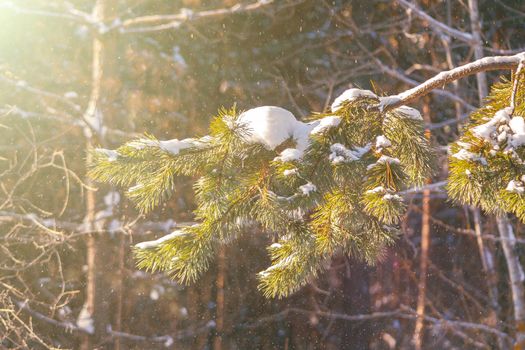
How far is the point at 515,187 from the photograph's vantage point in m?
1.52

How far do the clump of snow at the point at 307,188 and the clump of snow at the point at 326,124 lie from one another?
0.54ft

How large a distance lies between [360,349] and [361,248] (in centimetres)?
944

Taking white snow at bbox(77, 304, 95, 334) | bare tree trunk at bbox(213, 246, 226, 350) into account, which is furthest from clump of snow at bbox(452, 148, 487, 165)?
bare tree trunk at bbox(213, 246, 226, 350)

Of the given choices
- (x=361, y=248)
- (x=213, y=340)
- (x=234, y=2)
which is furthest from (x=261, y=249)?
(x=361, y=248)

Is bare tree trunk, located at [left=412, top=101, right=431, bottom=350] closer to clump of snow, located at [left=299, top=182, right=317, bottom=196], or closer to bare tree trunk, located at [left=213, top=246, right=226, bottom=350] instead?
bare tree trunk, located at [left=213, top=246, right=226, bottom=350]

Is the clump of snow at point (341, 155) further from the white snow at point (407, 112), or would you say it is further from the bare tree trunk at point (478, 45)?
the bare tree trunk at point (478, 45)

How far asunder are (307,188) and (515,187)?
1.70 feet

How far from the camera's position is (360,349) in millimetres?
10984

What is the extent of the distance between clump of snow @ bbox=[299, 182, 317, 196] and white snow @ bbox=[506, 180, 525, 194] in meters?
0.49

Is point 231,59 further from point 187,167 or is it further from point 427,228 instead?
point 187,167

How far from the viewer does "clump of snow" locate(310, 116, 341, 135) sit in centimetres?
178

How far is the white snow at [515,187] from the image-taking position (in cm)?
151

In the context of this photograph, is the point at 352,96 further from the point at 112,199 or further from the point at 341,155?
the point at 112,199

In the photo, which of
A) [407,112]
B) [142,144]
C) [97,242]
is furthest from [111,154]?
[97,242]
